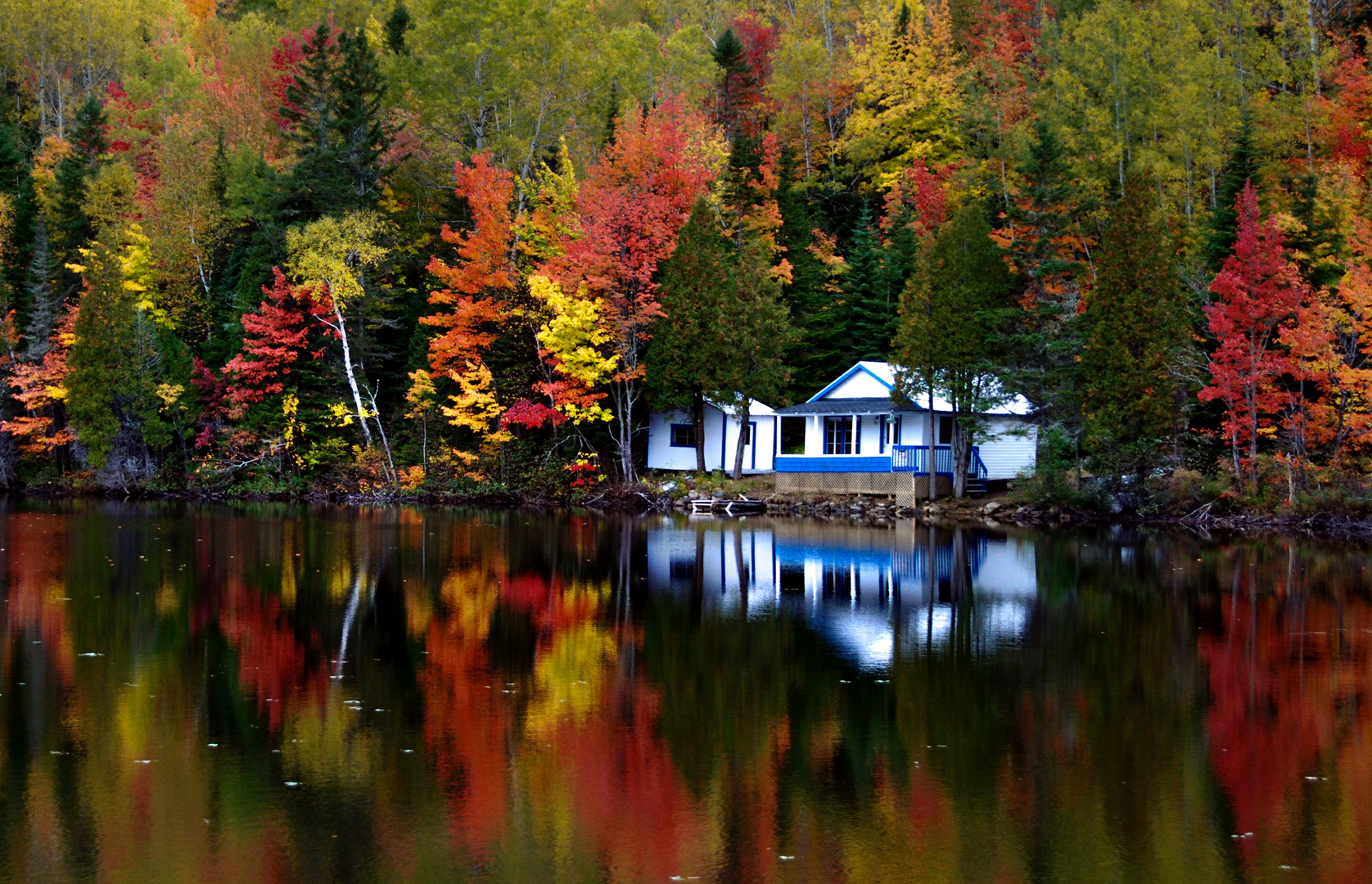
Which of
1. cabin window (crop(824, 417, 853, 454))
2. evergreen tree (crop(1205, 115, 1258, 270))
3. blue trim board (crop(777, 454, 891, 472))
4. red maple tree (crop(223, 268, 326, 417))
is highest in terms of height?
evergreen tree (crop(1205, 115, 1258, 270))

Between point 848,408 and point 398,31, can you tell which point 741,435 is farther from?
point 398,31

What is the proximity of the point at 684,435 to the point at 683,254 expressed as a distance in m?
7.86

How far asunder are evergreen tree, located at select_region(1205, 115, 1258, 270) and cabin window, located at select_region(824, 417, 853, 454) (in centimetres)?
1299

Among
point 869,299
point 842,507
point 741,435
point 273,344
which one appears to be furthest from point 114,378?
point 869,299

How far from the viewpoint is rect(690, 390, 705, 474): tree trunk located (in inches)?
1672

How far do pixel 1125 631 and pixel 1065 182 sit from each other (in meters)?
25.6

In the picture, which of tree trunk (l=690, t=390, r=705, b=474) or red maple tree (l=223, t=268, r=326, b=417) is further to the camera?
red maple tree (l=223, t=268, r=326, b=417)

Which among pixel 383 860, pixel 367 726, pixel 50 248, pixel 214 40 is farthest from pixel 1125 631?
pixel 214 40

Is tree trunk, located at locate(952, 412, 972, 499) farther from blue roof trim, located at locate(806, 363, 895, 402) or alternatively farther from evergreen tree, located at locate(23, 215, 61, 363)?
evergreen tree, located at locate(23, 215, 61, 363)

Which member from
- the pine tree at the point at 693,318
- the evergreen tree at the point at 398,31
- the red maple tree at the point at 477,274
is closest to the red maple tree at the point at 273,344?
the red maple tree at the point at 477,274

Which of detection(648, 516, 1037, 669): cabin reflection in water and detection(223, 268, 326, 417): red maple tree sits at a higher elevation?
detection(223, 268, 326, 417): red maple tree

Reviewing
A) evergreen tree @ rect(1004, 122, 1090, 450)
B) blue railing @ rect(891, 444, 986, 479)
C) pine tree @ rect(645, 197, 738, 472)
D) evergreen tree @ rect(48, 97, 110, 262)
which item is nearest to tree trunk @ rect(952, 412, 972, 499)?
blue railing @ rect(891, 444, 986, 479)

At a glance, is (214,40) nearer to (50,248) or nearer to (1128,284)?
(50,248)

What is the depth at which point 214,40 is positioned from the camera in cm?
7381
